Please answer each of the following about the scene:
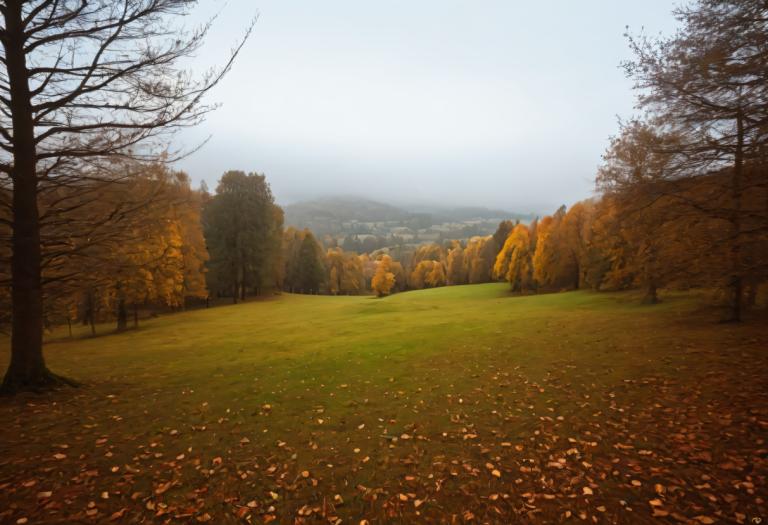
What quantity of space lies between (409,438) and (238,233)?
39807 mm

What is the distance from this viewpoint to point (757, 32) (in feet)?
27.8

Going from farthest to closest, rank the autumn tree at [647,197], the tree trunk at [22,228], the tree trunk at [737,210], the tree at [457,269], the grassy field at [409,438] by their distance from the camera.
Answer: the tree at [457,269]
the autumn tree at [647,197]
the tree trunk at [737,210]
the tree trunk at [22,228]
the grassy field at [409,438]

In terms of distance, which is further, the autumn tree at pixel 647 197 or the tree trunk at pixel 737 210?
the autumn tree at pixel 647 197

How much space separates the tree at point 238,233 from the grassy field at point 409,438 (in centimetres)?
2928

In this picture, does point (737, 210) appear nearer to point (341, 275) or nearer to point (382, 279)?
point (382, 279)

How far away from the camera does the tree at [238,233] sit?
41344mm

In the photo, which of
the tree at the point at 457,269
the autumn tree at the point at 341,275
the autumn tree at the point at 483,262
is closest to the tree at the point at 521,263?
the autumn tree at the point at 483,262

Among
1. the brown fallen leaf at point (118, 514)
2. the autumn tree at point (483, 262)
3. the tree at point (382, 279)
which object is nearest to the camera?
the brown fallen leaf at point (118, 514)

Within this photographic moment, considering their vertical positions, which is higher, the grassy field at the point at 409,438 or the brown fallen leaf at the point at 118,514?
the brown fallen leaf at the point at 118,514

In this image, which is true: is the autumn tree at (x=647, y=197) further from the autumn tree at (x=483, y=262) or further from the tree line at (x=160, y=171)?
the autumn tree at (x=483, y=262)

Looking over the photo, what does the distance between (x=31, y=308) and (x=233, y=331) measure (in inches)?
535

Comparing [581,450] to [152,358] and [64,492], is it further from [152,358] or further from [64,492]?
[152,358]

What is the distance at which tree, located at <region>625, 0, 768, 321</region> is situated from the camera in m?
8.77

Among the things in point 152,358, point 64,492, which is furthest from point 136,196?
point 152,358
